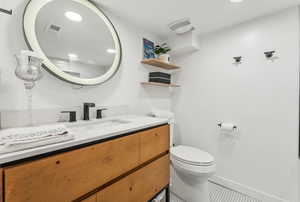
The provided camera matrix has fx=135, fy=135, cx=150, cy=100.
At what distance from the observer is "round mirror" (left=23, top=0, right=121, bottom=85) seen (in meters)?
1.00

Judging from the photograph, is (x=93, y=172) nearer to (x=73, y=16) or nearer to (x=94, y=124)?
(x=94, y=124)

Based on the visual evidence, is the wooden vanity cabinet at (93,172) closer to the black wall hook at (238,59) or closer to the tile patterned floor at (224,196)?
the tile patterned floor at (224,196)

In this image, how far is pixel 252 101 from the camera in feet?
5.28

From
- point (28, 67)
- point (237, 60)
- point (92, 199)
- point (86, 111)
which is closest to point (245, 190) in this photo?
point (237, 60)

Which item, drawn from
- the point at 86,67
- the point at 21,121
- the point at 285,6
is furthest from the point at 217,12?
the point at 21,121

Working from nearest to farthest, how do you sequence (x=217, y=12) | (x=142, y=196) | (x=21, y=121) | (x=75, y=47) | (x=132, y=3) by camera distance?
(x=21, y=121) → (x=142, y=196) → (x=75, y=47) → (x=132, y=3) → (x=217, y=12)

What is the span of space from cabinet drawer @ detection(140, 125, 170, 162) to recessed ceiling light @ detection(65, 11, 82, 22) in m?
1.14

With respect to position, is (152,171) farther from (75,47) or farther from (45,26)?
(45,26)

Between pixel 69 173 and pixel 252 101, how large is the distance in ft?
6.25

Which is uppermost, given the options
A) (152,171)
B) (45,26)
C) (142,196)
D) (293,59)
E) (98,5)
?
(98,5)

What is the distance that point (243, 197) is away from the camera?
62.3 inches

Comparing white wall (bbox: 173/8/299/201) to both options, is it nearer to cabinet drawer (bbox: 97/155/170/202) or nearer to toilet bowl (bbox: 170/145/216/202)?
toilet bowl (bbox: 170/145/216/202)

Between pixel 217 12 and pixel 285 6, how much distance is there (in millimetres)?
655

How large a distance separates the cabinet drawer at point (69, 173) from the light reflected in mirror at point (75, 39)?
2.46 ft
